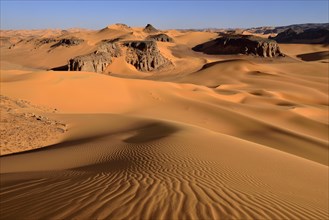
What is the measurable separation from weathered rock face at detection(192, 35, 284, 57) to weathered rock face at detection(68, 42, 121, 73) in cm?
2589

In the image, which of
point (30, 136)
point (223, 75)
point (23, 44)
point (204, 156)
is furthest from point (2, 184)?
point (23, 44)

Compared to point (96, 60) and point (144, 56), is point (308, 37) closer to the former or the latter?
point (144, 56)

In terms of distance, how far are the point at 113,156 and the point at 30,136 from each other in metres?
5.14

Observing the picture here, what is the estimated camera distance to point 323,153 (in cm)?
1377

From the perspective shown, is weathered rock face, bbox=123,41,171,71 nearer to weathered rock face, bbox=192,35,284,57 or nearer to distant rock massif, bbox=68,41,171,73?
distant rock massif, bbox=68,41,171,73

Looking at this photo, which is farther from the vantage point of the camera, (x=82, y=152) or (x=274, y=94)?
(x=274, y=94)

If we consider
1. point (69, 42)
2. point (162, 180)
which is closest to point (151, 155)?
point (162, 180)

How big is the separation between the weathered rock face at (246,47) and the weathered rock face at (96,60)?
84.9ft

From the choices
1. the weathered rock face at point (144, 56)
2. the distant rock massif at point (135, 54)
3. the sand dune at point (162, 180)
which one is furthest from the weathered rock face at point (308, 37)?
the sand dune at point (162, 180)

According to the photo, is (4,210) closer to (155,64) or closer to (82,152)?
(82,152)

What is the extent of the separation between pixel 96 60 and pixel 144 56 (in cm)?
763

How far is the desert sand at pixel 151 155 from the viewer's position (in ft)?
15.3

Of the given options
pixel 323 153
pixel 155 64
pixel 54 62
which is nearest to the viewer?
pixel 323 153

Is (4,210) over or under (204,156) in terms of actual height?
over
